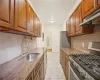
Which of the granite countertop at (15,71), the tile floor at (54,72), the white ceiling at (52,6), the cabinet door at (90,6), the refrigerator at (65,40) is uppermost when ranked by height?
the white ceiling at (52,6)

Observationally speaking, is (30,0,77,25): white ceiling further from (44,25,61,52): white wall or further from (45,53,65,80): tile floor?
(44,25,61,52): white wall

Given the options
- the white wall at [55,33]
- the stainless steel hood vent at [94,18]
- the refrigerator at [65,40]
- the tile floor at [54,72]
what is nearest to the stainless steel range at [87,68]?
the stainless steel hood vent at [94,18]

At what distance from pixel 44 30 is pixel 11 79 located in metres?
8.26

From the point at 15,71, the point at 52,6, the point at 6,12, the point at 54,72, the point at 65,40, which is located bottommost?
the point at 54,72

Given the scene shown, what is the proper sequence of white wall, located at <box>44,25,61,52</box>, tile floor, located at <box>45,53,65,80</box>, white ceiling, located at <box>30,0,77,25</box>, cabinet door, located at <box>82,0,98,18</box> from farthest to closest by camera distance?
white wall, located at <box>44,25,61,52</box> < white ceiling, located at <box>30,0,77,25</box> < tile floor, located at <box>45,53,65,80</box> < cabinet door, located at <box>82,0,98,18</box>

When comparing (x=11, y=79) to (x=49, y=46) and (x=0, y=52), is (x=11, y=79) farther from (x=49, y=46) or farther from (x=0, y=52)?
(x=49, y=46)

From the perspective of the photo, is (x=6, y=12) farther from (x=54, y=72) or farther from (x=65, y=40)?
(x=65, y=40)

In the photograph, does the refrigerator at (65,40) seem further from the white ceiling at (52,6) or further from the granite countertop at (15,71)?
the granite countertop at (15,71)

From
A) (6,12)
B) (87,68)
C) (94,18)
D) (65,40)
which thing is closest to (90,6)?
(94,18)

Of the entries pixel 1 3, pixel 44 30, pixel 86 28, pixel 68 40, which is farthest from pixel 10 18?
pixel 44 30

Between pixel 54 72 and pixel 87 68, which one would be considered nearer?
pixel 87 68

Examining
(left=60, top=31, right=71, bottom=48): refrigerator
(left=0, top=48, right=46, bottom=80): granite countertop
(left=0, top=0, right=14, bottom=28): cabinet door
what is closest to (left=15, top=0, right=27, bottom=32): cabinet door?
(left=0, top=0, right=14, bottom=28): cabinet door

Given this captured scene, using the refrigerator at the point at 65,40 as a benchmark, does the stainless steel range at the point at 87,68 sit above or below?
below

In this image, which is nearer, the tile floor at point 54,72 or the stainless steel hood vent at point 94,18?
the stainless steel hood vent at point 94,18
